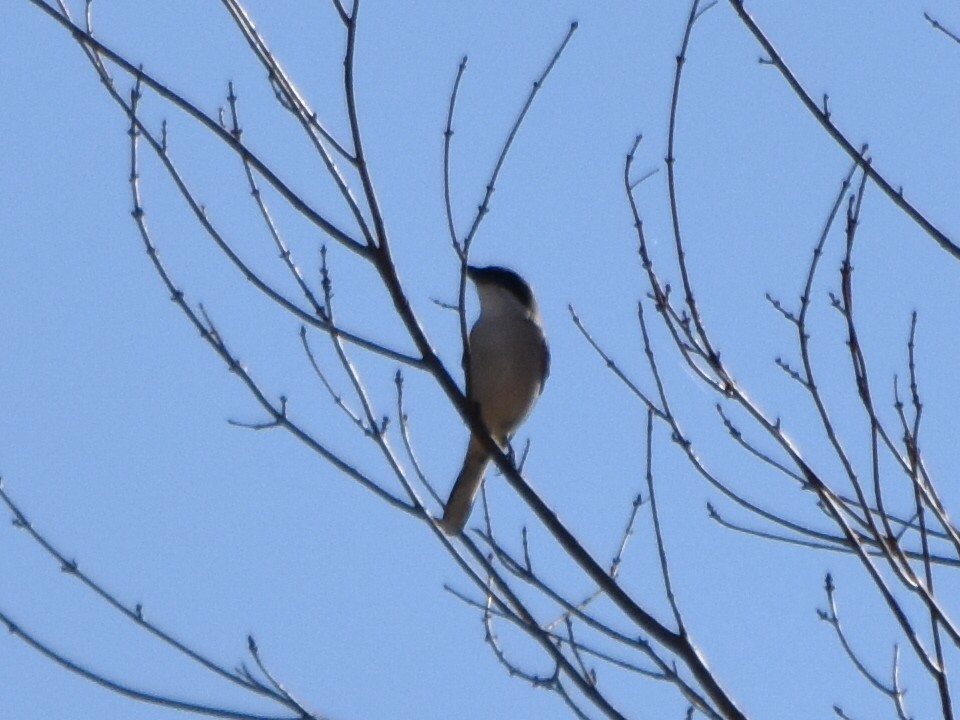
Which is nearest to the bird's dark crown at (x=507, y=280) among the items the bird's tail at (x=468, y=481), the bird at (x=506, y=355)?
the bird at (x=506, y=355)

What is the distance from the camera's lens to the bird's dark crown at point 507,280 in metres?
7.71

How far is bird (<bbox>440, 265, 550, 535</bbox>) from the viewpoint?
7.32 meters

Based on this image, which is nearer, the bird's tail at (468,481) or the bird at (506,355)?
the bird's tail at (468,481)

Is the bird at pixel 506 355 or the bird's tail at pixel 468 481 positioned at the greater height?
the bird at pixel 506 355

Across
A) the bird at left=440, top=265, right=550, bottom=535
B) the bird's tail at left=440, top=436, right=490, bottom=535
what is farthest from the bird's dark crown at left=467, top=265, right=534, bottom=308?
the bird's tail at left=440, top=436, right=490, bottom=535

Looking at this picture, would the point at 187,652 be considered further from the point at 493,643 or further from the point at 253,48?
the point at 253,48

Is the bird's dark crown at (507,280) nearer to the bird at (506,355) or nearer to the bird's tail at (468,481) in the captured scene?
the bird at (506,355)

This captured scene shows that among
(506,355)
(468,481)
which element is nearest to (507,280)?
(506,355)

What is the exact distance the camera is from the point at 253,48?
3.84m

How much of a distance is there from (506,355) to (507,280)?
534 mm

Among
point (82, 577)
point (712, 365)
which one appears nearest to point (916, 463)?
point (712, 365)

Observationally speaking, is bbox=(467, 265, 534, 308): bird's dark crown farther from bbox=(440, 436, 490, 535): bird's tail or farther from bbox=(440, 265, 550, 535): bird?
bbox=(440, 436, 490, 535): bird's tail

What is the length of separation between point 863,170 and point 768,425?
0.65m

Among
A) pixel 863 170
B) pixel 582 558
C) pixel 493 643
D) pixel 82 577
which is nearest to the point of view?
pixel 863 170
